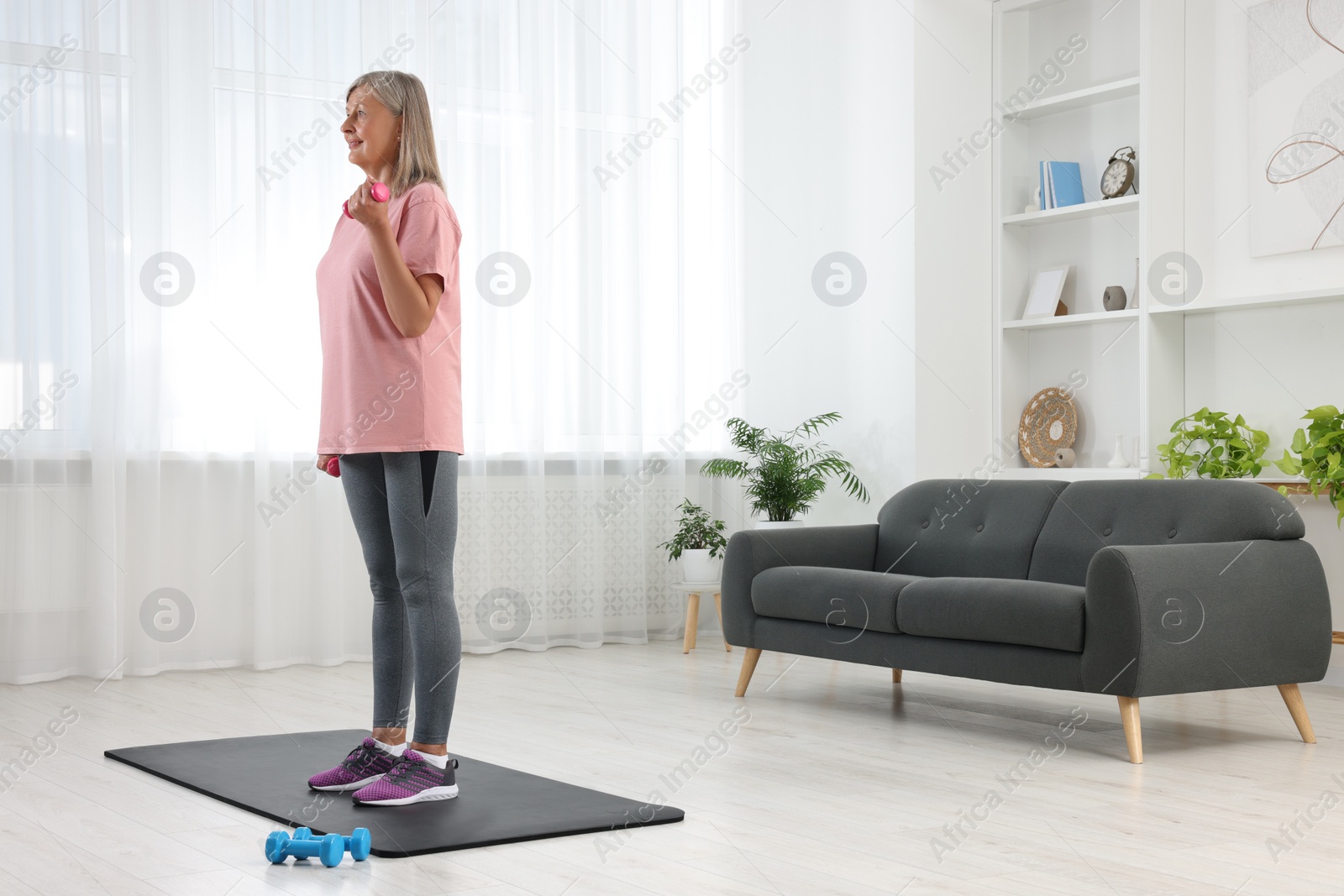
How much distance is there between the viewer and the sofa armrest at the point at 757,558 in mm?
4188

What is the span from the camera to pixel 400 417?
2.49 metres

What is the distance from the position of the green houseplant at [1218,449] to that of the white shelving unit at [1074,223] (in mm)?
229

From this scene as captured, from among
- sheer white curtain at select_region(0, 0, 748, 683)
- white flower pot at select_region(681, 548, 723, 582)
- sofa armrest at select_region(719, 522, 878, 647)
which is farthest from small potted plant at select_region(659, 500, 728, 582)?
sofa armrest at select_region(719, 522, 878, 647)

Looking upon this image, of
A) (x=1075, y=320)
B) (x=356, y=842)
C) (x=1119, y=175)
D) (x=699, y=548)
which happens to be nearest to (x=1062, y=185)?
(x=1119, y=175)

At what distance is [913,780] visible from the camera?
2.97 m

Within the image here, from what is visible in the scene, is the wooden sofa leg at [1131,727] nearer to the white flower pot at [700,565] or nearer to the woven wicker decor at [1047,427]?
the woven wicker decor at [1047,427]

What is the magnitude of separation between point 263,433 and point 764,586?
2006mm

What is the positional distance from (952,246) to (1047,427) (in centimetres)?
82

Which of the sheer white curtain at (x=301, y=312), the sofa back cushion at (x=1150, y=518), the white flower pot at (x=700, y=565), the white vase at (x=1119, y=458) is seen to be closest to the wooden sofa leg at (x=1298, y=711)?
the sofa back cushion at (x=1150, y=518)

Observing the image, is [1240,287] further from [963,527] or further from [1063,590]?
[1063,590]

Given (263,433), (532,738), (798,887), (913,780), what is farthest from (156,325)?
(798,887)

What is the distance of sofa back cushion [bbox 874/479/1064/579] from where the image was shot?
404 centimetres

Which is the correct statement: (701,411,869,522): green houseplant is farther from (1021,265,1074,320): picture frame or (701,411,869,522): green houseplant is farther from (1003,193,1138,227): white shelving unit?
(1003,193,1138,227): white shelving unit

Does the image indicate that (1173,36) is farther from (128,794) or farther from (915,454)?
(128,794)
